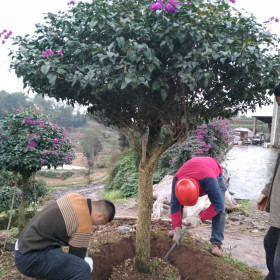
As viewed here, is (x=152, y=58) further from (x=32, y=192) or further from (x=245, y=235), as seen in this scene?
Answer: (x=245, y=235)

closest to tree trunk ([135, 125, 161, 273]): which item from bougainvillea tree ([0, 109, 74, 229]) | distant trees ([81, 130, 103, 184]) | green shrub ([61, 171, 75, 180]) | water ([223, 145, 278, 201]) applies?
bougainvillea tree ([0, 109, 74, 229])

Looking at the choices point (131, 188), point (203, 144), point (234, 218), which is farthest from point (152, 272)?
point (131, 188)

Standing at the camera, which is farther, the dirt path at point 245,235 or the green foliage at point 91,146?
the green foliage at point 91,146

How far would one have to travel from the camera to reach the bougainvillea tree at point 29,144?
13.6 ft

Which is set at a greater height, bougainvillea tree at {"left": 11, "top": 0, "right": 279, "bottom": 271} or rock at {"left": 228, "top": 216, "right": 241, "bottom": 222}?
bougainvillea tree at {"left": 11, "top": 0, "right": 279, "bottom": 271}

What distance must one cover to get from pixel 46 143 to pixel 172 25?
3065 mm

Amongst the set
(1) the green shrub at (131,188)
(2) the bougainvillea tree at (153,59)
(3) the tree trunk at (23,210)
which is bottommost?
(1) the green shrub at (131,188)

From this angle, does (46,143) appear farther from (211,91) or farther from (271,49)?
(271,49)

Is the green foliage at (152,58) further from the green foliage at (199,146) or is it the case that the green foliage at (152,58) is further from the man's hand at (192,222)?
the green foliage at (199,146)

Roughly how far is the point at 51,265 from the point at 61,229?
1.03ft

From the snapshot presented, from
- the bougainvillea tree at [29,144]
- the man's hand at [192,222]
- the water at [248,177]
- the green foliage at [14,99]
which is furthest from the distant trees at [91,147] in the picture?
the bougainvillea tree at [29,144]

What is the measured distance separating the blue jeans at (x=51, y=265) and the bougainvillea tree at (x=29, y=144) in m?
2.09

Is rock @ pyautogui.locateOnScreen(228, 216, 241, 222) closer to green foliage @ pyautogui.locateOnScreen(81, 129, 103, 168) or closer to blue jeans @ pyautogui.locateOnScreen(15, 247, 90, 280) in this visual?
blue jeans @ pyautogui.locateOnScreen(15, 247, 90, 280)

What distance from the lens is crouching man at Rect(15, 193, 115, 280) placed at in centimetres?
225
